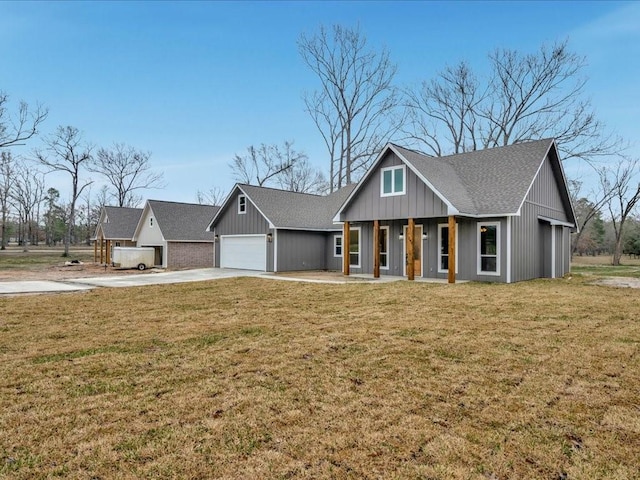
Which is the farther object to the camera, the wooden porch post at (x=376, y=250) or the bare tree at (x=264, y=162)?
the bare tree at (x=264, y=162)

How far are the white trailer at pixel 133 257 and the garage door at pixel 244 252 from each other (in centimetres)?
506

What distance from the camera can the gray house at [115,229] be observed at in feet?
97.1

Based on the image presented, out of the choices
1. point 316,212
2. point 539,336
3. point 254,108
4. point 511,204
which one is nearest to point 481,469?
point 539,336

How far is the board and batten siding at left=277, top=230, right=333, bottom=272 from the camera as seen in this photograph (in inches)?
797

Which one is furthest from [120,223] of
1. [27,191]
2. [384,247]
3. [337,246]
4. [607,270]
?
[27,191]

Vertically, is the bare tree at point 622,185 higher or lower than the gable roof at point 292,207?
higher

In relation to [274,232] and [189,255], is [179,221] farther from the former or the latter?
[274,232]

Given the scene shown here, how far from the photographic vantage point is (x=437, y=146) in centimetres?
3284

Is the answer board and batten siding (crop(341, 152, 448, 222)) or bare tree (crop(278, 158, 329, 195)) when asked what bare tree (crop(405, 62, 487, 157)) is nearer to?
bare tree (crop(278, 158, 329, 195))

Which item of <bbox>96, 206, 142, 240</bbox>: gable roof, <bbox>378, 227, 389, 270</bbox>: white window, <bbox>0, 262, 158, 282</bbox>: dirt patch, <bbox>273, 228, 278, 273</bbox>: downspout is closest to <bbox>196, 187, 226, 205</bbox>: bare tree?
<bbox>96, 206, 142, 240</bbox>: gable roof

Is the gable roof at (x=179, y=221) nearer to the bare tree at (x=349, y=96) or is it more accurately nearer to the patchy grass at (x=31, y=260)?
the patchy grass at (x=31, y=260)

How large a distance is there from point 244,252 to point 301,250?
3354 mm

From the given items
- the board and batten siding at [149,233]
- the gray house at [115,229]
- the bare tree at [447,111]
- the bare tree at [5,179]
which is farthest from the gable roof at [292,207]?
the bare tree at [5,179]

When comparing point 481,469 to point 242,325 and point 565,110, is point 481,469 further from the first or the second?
point 565,110
